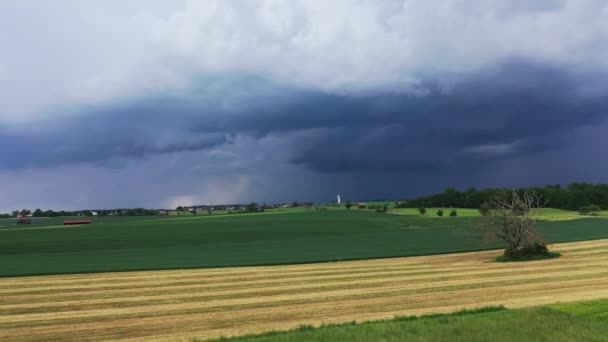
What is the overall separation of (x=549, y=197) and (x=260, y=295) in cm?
14740

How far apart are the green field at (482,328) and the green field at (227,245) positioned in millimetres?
29068

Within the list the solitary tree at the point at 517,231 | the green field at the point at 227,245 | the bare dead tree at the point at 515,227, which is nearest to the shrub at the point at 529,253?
the solitary tree at the point at 517,231

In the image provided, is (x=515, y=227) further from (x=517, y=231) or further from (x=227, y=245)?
(x=227, y=245)

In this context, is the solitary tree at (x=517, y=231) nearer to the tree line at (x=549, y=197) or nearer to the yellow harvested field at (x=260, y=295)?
the yellow harvested field at (x=260, y=295)

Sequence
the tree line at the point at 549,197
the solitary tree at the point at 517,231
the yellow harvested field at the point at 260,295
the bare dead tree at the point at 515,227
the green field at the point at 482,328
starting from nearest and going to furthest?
the green field at the point at 482,328
the yellow harvested field at the point at 260,295
the solitary tree at the point at 517,231
the bare dead tree at the point at 515,227
the tree line at the point at 549,197

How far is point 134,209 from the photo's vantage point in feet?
616

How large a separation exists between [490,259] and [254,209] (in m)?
132

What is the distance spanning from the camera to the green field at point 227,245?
4728 cm

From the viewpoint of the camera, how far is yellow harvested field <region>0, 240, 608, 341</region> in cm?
2025

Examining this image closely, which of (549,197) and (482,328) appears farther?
(549,197)

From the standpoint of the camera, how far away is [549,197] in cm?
15150

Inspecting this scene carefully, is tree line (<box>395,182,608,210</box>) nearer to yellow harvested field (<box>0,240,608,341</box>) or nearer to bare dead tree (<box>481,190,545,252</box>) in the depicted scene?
bare dead tree (<box>481,190,545,252</box>)

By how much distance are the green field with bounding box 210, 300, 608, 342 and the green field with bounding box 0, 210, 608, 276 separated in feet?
95.4

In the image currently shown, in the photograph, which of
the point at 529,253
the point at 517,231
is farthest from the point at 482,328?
the point at 517,231
